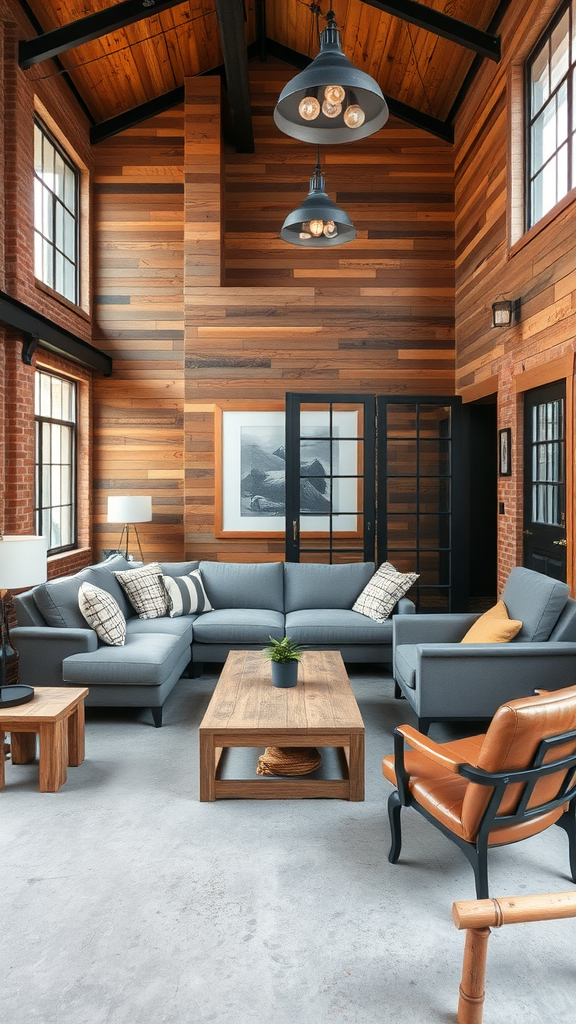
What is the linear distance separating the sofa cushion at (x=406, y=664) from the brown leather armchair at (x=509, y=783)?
1.42 meters

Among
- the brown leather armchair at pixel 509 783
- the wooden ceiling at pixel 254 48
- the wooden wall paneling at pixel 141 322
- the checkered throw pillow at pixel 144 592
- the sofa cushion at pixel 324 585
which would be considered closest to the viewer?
the brown leather armchair at pixel 509 783

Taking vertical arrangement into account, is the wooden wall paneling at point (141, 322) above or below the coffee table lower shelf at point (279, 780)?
above

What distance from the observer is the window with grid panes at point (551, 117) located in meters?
4.61

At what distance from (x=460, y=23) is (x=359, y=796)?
5.76m

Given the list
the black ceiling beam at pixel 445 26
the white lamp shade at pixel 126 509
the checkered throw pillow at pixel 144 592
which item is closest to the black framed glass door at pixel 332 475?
the white lamp shade at pixel 126 509

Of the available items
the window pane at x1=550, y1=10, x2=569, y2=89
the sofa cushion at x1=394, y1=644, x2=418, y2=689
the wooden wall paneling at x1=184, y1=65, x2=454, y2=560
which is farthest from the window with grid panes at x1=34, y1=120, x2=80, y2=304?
the sofa cushion at x1=394, y1=644, x2=418, y2=689

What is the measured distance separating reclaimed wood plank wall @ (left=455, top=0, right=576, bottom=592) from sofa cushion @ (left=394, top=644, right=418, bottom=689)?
114 centimetres

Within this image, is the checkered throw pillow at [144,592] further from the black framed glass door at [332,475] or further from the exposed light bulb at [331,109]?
the exposed light bulb at [331,109]

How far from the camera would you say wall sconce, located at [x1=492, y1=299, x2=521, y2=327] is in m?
5.41

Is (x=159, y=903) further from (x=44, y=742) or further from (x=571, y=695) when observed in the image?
(x=571, y=695)

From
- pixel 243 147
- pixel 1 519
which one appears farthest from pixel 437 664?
pixel 243 147

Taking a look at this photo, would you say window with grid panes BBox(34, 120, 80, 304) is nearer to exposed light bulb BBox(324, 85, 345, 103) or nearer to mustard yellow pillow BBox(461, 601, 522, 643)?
exposed light bulb BBox(324, 85, 345, 103)

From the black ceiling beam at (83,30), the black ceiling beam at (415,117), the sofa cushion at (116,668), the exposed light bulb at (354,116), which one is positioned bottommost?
the sofa cushion at (116,668)

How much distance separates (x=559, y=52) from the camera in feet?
15.8
